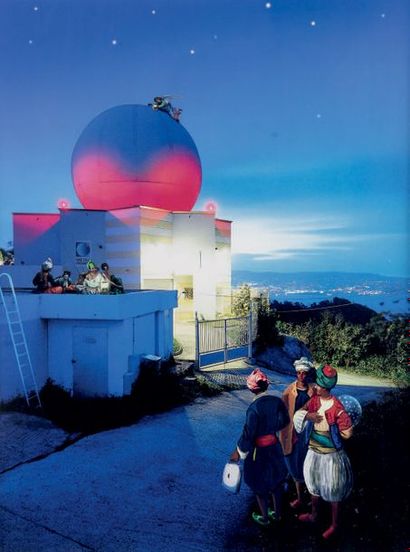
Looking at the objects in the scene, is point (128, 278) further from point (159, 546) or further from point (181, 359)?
point (159, 546)

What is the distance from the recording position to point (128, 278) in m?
18.3

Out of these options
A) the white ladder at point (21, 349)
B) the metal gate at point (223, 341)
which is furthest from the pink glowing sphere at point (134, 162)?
the white ladder at point (21, 349)

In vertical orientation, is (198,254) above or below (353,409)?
above

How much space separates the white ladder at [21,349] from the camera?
9141mm

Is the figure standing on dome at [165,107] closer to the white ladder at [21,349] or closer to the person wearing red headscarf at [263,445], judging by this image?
the white ladder at [21,349]

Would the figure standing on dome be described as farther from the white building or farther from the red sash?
the red sash

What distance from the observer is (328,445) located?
4539mm

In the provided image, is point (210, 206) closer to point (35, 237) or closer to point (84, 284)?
point (35, 237)

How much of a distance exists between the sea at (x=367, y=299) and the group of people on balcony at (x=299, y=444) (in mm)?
10136

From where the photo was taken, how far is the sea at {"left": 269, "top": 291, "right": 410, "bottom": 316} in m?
19.5

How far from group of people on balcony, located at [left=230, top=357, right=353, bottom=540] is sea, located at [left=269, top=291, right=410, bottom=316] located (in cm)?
1014

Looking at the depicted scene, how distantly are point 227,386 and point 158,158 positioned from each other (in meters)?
10.8

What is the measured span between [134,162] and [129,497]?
588 inches

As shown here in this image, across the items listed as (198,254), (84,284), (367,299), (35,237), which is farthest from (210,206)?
(367,299)
